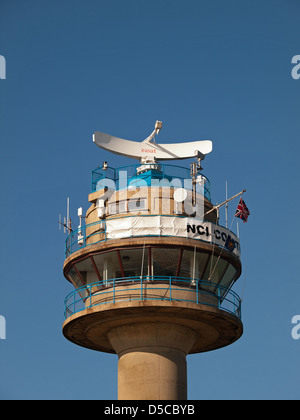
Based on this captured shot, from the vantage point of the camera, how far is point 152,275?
65.4m

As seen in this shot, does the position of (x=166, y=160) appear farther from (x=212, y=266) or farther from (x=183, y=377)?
(x=183, y=377)

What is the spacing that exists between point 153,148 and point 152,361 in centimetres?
1425

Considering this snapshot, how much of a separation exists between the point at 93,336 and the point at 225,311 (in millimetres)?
8741

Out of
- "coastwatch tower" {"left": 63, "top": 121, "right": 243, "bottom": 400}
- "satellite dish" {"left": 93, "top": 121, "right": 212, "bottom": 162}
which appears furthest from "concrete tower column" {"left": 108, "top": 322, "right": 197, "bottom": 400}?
"satellite dish" {"left": 93, "top": 121, "right": 212, "bottom": 162}

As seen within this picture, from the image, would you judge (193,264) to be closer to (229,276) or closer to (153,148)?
(229,276)

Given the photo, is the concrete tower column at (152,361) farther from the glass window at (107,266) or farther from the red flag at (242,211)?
the red flag at (242,211)

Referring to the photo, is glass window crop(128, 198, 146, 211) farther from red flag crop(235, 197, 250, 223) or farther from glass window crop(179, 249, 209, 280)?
red flag crop(235, 197, 250, 223)

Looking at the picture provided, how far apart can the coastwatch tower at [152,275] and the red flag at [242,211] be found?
1.39m

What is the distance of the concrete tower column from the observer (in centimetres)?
6562

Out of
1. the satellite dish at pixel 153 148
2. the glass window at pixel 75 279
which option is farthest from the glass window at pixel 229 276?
the glass window at pixel 75 279

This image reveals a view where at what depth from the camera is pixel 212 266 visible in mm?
67062

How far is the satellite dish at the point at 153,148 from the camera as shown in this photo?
233 ft
